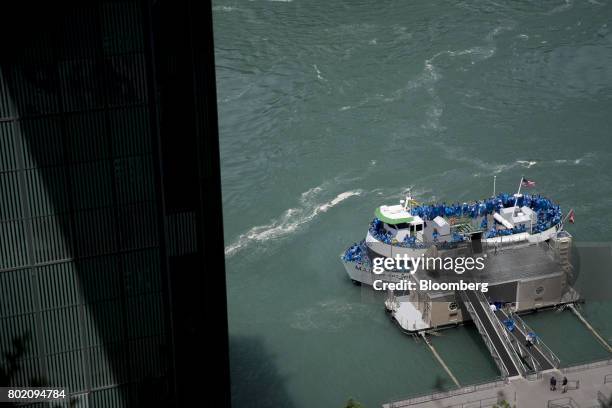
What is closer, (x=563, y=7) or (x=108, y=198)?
(x=108, y=198)

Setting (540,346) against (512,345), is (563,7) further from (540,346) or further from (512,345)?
(512,345)

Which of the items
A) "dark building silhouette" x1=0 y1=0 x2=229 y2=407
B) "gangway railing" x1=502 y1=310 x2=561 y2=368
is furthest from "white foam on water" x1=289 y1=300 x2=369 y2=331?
"dark building silhouette" x1=0 y1=0 x2=229 y2=407

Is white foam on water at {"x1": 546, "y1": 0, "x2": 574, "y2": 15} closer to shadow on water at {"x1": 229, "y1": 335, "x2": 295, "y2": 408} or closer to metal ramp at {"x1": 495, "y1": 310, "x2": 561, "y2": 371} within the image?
metal ramp at {"x1": 495, "y1": 310, "x2": 561, "y2": 371}

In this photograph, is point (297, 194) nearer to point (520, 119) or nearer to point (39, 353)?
point (520, 119)

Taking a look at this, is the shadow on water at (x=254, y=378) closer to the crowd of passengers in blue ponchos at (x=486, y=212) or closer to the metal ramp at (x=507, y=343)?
the crowd of passengers in blue ponchos at (x=486, y=212)

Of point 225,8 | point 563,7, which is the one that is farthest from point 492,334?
point 225,8
